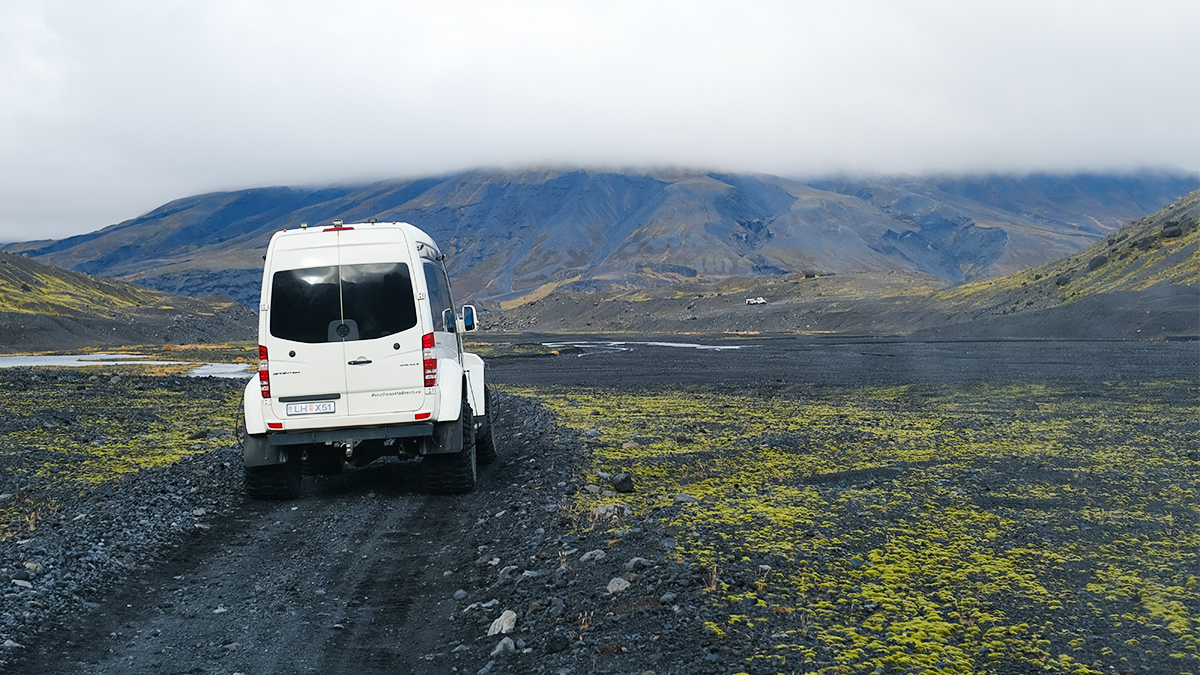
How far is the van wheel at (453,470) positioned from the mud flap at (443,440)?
0.54ft

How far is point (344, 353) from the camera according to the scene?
11.8 meters

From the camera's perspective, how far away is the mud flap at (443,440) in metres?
12.1

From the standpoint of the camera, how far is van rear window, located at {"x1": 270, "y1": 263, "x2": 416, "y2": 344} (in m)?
11.8

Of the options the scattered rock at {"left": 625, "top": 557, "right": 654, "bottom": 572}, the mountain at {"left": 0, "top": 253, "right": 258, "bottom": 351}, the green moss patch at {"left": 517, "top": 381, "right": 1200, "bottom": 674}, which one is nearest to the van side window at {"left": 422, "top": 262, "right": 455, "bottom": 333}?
the green moss patch at {"left": 517, "top": 381, "right": 1200, "bottom": 674}

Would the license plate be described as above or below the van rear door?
below

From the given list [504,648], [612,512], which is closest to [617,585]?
[504,648]

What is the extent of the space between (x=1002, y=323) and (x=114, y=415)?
73.6 m

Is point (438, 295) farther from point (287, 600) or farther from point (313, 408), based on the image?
point (287, 600)

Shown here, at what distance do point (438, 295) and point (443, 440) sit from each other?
2264mm

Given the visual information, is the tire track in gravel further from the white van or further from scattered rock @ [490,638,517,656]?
the white van

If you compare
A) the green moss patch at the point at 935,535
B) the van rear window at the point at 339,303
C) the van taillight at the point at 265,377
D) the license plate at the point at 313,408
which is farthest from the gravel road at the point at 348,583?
the van rear window at the point at 339,303

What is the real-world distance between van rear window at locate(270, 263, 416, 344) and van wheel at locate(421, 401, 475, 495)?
1728 millimetres

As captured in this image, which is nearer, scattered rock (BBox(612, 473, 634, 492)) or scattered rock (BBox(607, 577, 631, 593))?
scattered rock (BBox(607, 577, 631, 593))

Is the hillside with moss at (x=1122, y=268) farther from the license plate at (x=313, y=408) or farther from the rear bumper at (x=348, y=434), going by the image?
the license plate at (x=313, y=408)
